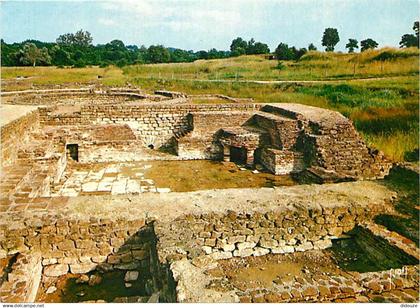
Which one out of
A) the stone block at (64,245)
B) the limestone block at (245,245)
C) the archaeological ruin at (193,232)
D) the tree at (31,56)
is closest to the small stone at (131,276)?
the archaeological ruin at (193,232)

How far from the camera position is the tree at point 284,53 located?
142ft

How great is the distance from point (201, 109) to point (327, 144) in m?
5.06

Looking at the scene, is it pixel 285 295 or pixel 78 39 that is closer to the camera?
pixel 285 295

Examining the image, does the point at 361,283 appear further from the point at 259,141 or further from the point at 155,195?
the point at 259,141

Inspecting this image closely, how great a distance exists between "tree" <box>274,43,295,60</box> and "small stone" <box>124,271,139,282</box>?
133 feet

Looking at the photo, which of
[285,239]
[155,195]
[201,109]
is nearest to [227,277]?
[285,239]

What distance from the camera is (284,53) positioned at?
4456 cm

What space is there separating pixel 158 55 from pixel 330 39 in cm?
2535

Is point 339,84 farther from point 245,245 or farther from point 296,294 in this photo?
point 296,294

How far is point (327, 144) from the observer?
10844mm

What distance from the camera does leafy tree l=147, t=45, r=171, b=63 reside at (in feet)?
190

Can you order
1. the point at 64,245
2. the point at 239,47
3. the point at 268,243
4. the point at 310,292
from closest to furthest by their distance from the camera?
1. the point at 310,292
2. the point at 64,245
3. the point at 268,243
4. the point at 239,47

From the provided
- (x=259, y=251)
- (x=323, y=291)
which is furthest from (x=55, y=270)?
(x=323, y=291)

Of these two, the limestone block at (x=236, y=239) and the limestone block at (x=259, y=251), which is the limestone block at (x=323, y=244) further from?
the limestone block at (x=236, y=239)
